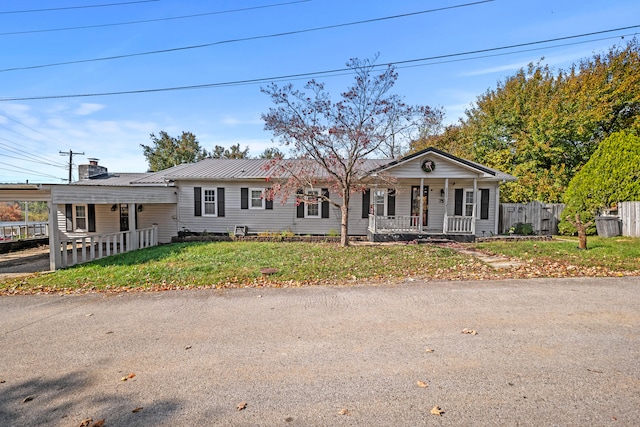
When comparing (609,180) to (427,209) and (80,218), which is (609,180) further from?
(80,218)

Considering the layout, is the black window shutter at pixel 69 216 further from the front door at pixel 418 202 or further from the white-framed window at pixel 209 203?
the front door at pixel 418 202

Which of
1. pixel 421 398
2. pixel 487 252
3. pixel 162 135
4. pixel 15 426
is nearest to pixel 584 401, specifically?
pixel 421 398

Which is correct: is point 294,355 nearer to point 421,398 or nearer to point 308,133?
→ point 421,398

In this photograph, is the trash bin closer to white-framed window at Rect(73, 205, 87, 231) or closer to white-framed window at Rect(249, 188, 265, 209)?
white-framed window at Rect(249, 188, 265, 209)

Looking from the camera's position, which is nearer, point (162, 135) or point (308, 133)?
point (308, 133)

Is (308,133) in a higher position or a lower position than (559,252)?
higher

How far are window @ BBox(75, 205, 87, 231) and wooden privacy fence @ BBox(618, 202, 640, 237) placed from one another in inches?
1027

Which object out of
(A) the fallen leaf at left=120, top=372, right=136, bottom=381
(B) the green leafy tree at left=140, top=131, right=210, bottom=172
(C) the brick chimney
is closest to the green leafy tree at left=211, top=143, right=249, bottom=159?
(B) the green leafy tree at left=140, top=131, right=210, bottom=172

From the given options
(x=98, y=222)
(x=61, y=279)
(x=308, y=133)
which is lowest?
(x=61, y=279)

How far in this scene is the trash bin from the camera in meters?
14.8

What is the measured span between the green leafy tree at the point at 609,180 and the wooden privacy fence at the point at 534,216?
1804mm

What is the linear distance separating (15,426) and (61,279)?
275 inches

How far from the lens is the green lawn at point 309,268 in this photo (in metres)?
7.70

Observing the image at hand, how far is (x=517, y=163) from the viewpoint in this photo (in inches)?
855
